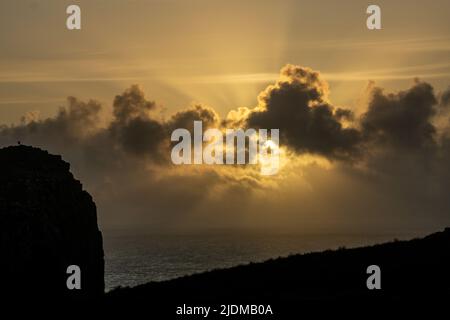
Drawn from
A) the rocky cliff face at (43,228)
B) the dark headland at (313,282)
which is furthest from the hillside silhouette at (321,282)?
the rocky cliff face at (43,228)

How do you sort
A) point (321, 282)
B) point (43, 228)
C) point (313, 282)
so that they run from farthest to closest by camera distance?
point (43, 228), point (313, 282), point (321, 282)

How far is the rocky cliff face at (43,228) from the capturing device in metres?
93.6

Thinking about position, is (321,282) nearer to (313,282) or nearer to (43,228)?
(313,282)

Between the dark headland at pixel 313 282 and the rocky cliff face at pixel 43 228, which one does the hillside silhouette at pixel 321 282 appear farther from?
the rocky cliff face at pixel 43 228

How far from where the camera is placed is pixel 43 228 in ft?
320

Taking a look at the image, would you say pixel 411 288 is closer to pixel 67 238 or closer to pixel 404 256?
pixel 404 256

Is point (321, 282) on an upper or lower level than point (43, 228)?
lower

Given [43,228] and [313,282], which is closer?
[313,282]

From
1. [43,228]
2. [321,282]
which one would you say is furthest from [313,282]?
[43,228]

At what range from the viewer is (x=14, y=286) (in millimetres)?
91500

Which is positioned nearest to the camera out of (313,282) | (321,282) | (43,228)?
(321,282)

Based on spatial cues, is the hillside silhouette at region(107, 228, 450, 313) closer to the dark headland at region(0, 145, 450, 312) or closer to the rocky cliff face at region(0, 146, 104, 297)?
the dark headland at region(0, 145, 450, 312)
